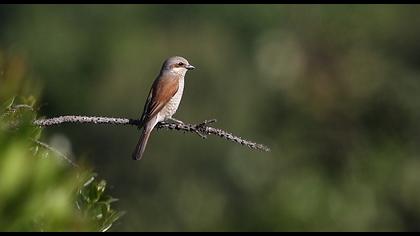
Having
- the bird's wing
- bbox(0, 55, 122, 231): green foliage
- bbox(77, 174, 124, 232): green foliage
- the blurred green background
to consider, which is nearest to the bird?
the bird's wing

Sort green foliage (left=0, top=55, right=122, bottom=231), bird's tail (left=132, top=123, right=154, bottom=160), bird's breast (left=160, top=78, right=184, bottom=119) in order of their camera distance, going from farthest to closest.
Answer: bird's breast (left=160, top=78, right=184, bottom=119) < bird's tail (left=132, top=123, right=154, bottom=160) < green foliage (left=0, top=55, right=122, bottom=231)

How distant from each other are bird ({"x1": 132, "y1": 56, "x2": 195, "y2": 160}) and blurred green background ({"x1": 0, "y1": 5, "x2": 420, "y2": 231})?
11.2 m

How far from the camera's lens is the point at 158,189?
22.9m

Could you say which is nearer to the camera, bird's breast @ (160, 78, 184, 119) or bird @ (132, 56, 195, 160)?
bird @ (132, 56, 195, 160)

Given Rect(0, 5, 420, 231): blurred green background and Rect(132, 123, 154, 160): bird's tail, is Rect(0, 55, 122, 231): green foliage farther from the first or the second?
Rect(0, 5, 420, 231): blurred green background

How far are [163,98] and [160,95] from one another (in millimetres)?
25

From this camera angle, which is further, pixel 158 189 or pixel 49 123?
pixel 158 189

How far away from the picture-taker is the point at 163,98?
693 centimetres

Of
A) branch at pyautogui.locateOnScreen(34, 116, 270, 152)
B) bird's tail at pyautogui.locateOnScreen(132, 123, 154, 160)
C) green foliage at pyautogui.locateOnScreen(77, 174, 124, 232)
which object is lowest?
bird's tail at pyautogui.locateOnScreen(132, 123, 154, 160)

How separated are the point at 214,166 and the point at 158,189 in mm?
1277

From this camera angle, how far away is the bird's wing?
6758 millimetres
